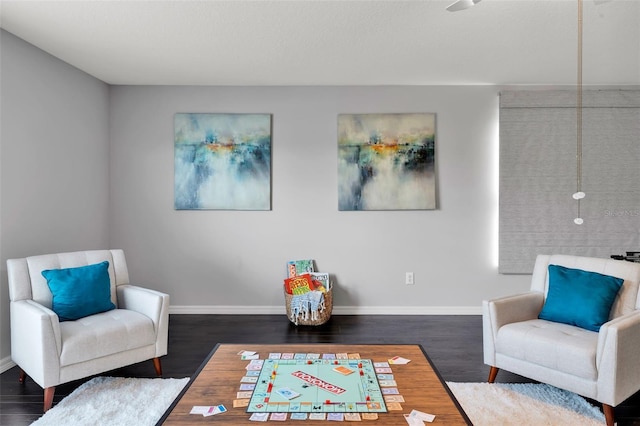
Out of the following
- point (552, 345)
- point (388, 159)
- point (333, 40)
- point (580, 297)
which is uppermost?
point (333, 40)

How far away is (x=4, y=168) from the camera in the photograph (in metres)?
2.84

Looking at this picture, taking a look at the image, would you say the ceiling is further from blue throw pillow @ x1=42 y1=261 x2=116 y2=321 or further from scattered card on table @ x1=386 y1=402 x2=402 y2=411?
scattered card on table @ x1=386 y1=402 x2=402 y2=411

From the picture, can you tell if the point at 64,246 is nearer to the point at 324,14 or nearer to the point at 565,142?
the point at 324,14

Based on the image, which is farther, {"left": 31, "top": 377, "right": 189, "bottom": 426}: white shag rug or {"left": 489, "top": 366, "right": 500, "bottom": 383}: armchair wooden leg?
{"left": 489, "top": 366, "right": 500, "bottom": 383}: armchair wooden leg

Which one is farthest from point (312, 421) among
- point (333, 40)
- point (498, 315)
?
point (333, 40)

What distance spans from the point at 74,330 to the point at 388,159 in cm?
314

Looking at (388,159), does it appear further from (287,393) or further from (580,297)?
(287,393)

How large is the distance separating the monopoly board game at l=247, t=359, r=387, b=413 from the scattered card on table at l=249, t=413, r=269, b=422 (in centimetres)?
3

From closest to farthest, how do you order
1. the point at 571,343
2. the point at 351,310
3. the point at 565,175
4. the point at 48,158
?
the point at 571,343
the point at 48,158
the point at 565,175
the point at 351,310

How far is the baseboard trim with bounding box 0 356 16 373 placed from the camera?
9.14 feet

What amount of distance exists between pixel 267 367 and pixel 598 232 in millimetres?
3899

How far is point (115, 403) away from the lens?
233 cm

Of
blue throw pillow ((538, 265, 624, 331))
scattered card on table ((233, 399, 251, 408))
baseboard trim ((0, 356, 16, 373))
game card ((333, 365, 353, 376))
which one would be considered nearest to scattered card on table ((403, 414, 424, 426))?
game card ((333, 365, 353, 376))

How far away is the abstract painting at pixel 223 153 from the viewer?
164 inches
